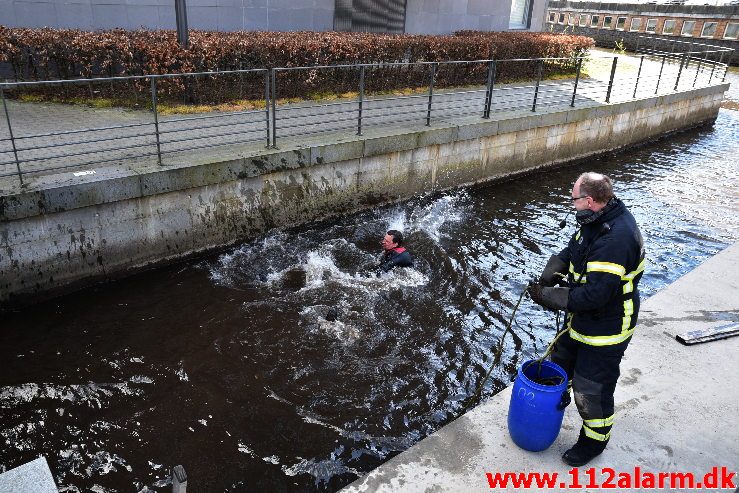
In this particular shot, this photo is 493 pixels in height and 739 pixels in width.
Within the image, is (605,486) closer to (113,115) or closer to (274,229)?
(274,229)

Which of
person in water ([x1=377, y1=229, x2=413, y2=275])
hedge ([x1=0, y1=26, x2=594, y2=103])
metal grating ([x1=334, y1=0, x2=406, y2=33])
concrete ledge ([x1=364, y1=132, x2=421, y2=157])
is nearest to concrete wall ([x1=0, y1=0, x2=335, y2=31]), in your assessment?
metal grating ([x1=334, y1=0, x2=406, y2=33])

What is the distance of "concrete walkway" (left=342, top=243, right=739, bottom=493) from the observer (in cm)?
386

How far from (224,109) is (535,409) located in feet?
28.4

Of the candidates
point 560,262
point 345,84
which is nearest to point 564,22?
point 345,84

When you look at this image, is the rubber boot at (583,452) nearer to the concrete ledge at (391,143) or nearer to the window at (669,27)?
the concrete ledge at (391,143)

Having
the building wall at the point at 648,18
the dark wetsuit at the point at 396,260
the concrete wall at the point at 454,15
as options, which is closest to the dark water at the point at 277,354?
the dark wetsuit at the point at 396,260

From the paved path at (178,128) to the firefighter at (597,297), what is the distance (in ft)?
17.7

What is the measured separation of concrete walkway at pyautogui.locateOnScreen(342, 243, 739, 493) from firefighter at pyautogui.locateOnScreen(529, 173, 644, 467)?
374mm

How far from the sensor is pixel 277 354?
6059 mm

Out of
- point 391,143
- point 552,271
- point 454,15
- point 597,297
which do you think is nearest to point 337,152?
point 391,143

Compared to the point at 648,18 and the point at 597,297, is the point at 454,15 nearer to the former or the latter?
the point at 597,297

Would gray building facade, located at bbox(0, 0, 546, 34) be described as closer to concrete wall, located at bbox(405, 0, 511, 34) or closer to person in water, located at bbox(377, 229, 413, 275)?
concrete wall, located at bbox(405, 0, 511, 34)

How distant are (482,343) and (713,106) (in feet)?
54.9

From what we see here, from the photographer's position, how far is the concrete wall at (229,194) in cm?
658
